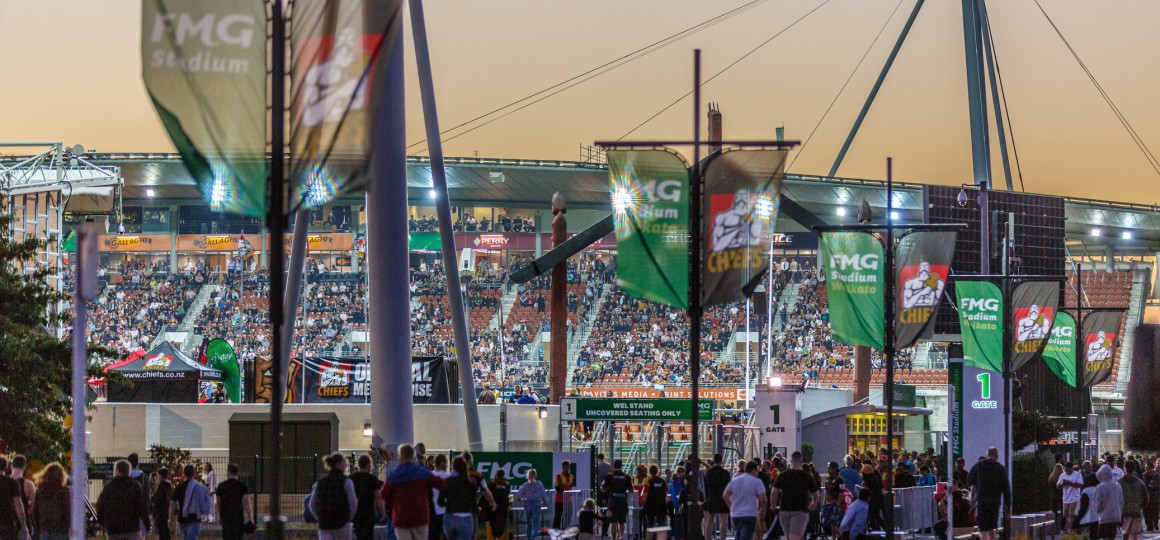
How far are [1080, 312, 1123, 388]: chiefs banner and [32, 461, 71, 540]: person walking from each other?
27895mm

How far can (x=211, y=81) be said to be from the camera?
1004 cm

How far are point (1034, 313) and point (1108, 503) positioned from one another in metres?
7.48

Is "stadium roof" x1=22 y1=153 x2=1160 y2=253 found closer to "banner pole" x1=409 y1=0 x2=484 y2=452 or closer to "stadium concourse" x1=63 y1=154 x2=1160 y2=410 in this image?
"stadium concourse" x1=63 y1=154 x2=1160 y2=410

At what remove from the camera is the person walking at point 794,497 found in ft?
60.8

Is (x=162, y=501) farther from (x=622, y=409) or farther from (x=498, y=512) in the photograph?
(x=622, y=409)

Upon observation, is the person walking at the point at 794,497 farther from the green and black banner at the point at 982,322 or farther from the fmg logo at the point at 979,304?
the fmg logo at the point at 979,304

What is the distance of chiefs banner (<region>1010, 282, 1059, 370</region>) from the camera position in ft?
93.1

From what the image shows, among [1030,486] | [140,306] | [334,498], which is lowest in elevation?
[1030,486]

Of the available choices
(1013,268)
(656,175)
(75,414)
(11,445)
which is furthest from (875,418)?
(75,414)

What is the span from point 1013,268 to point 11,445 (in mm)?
27390

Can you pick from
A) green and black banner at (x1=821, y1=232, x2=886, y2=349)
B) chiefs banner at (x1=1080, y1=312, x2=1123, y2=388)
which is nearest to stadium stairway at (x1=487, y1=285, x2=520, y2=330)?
chiefs banner at (x1=1080, y1=312, x2=1123, y2=388)

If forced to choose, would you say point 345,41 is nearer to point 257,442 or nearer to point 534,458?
point 534,458

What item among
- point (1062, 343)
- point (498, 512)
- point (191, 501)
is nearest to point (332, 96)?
point (191, 501)

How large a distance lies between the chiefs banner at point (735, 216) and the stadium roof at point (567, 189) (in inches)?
2299
